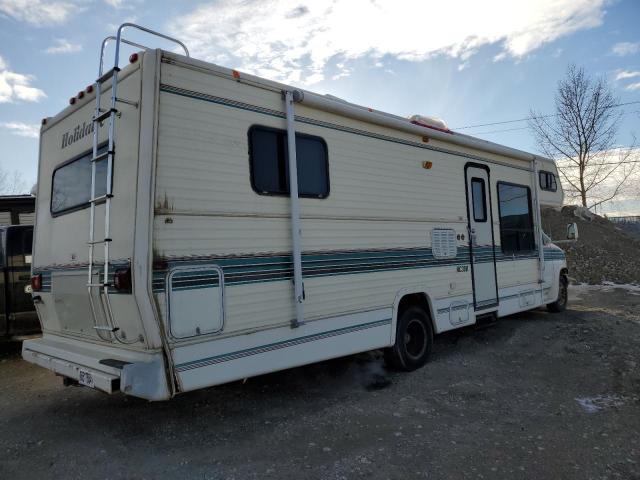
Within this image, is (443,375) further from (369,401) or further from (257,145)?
(257,145)

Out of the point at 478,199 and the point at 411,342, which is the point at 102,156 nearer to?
the point at 411,342

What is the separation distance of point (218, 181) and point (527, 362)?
14.4 ft

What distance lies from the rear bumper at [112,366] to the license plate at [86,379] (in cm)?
2

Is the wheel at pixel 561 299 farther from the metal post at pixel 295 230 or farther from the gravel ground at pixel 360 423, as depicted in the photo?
the metal post at pixel 295 230

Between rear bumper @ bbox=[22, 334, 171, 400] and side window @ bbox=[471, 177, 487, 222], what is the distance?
4762mm

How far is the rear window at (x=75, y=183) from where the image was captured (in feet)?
13.4

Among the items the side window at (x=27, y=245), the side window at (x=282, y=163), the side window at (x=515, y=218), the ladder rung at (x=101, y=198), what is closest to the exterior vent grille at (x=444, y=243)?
the side window at (x=515, y=218)

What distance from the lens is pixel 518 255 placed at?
302 inches

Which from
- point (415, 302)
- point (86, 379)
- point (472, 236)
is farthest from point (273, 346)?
point (472, 236)

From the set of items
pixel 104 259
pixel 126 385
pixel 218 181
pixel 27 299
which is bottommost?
pixel 126 385

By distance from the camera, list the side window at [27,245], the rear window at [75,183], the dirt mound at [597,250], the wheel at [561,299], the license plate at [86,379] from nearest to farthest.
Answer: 1. the license plate at [86,379]
2. the rear window at [75,183]
3. the side window at [27,245]
4. the wheel at [561,299]
5. the dirt mound at [597,250]

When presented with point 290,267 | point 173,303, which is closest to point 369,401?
point 290,267

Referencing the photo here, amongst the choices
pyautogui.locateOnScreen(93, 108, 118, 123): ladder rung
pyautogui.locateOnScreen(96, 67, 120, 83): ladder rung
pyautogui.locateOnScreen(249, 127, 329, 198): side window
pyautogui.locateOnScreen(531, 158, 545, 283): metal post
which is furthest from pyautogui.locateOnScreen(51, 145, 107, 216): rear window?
pyautogui.locateOnScreen(531, 158, 545, 283): metal post

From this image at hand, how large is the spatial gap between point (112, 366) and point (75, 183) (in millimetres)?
1867
